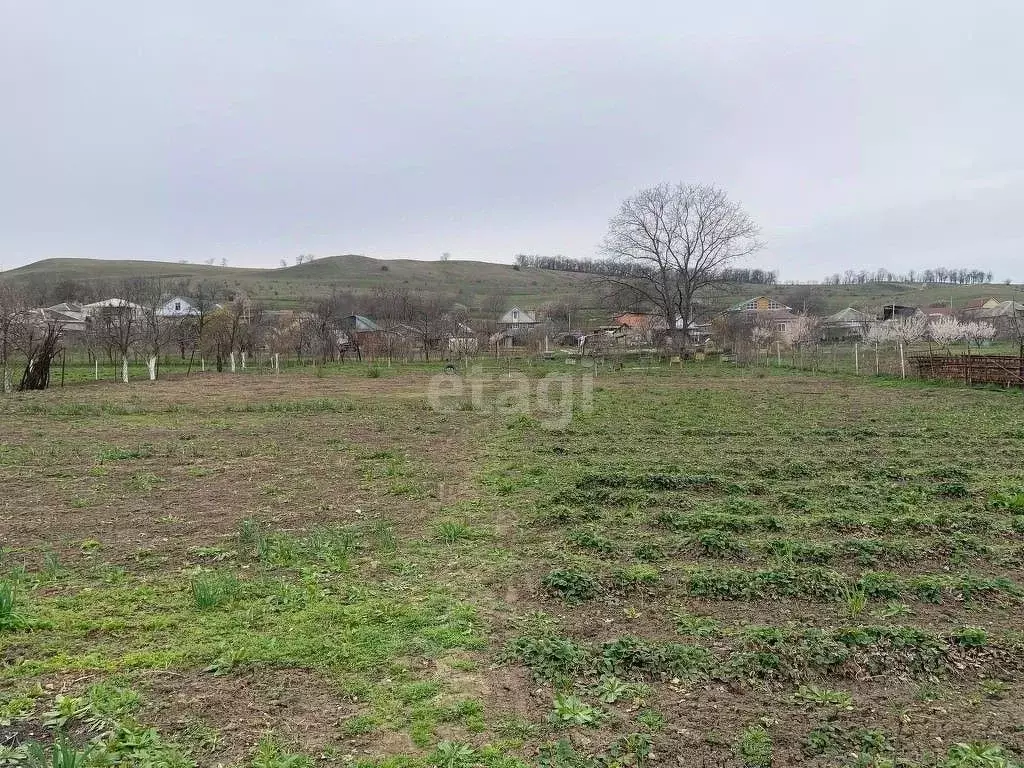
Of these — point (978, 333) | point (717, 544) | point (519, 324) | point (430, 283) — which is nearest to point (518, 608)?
point (717, 544)

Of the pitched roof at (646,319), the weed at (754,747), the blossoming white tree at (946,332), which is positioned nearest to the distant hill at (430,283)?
the pitched roof at (646,319)

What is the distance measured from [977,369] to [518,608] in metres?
22.7

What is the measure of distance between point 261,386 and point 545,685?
21.9m

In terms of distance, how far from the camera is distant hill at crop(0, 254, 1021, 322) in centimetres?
8769

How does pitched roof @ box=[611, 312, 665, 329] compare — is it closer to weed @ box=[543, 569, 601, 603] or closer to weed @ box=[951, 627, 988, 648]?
weed @ box=[543, 569, 601, 603]

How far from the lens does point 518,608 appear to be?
162 inches

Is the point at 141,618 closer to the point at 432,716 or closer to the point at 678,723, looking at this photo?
the point at 432,716

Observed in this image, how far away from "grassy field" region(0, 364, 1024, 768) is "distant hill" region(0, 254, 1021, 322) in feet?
230

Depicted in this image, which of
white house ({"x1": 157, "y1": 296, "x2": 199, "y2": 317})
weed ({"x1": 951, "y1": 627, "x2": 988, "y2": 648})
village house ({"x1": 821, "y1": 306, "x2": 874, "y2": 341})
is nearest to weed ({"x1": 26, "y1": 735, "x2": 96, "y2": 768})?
weed ({"x1": 951, "y1": 627, "x2": 988, "y2": 648})

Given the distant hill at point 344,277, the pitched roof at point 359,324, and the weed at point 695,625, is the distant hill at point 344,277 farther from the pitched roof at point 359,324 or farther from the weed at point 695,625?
the weed at point 695,625

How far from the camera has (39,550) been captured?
5168 mm

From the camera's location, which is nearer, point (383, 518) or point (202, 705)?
point (202, 705)

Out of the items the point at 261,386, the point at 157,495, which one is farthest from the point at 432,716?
the point at 261,386

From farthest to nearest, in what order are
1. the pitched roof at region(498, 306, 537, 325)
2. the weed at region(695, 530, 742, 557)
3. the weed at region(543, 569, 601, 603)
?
the pitched roof at region(498, 306, 537, 325)
the weed at region(695, 530, 742, 557)
the weed at region(543, 569, 601, 603)
